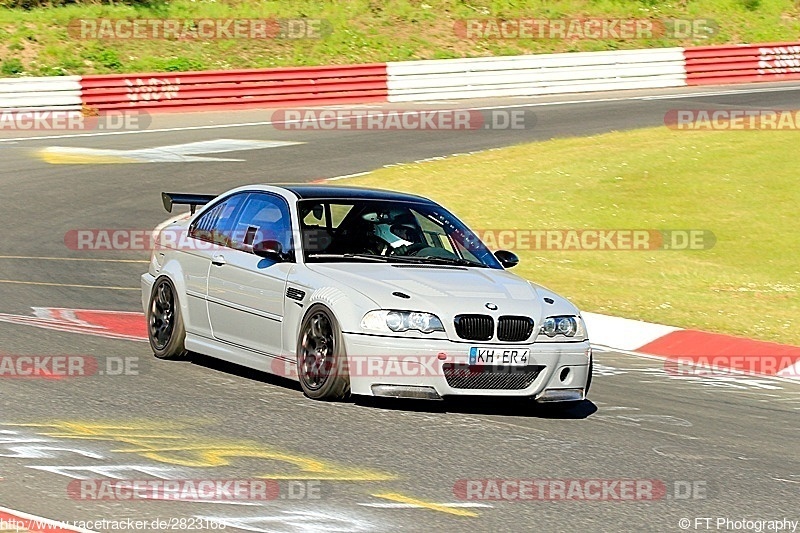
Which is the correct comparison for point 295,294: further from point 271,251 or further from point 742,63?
point 742,63

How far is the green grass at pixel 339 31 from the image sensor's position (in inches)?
1431

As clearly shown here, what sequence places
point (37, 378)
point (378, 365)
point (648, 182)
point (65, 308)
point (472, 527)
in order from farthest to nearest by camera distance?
point (648, 182) < point (65, 308) < point (37, 378) < point (378, 365) < point (472, 527)

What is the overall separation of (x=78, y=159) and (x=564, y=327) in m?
16.5

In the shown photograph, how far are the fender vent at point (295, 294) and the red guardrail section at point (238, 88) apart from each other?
69.0ft

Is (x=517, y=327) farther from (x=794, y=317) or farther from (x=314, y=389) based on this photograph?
(x=794, y=317)

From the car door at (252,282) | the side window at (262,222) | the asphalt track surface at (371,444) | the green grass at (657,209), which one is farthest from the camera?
the green grass at (657,209)

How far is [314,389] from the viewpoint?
946 centimetres

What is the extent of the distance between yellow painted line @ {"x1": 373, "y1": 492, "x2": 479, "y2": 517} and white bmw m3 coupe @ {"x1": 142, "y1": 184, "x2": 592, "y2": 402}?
6.77 feet

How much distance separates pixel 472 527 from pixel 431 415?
107 inches

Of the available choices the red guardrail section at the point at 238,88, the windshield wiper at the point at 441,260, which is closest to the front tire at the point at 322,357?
the windshield wiper at the point at 441,260

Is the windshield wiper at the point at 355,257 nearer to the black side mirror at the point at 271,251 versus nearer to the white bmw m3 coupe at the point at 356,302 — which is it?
the white bmw m3 coupe at the point at 356,302

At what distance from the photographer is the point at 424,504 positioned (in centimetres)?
693

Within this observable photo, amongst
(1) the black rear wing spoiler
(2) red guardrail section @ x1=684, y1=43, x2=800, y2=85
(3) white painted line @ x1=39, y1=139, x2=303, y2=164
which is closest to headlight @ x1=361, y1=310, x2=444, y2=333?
(1) the black rear wing spoiler

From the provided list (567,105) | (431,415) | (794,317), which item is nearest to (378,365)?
(431,415)
